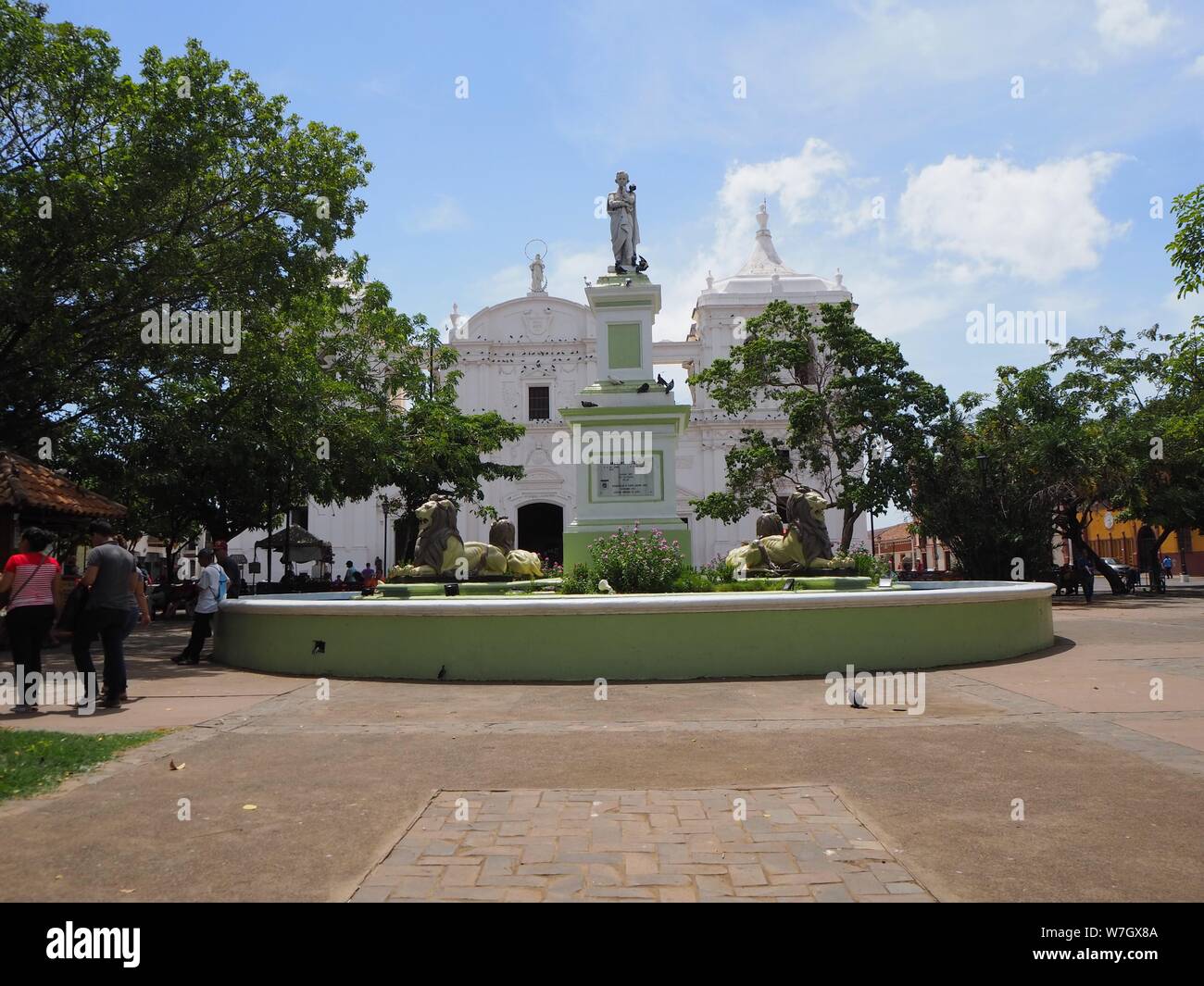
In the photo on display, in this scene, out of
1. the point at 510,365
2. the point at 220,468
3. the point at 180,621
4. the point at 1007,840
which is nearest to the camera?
the point at 1007,840

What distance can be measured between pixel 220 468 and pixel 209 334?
4270mm

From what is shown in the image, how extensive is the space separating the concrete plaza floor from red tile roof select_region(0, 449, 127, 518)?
22.7ft

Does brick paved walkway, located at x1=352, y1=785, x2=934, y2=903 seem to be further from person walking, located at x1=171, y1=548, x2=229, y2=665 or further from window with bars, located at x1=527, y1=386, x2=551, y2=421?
window with bars, located at x1=527, y1=386, x2=551, y2=421

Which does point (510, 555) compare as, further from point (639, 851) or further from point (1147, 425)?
point (1147, 425)

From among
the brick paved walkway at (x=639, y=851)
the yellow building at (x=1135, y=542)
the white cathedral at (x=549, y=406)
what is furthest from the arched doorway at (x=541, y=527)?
the brick paved walkway at (x=639, y=851)

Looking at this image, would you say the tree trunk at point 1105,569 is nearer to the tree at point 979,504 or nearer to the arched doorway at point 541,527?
the tree at point 979,504

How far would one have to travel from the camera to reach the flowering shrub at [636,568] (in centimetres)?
1130

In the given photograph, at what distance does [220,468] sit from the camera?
18109 millimetres

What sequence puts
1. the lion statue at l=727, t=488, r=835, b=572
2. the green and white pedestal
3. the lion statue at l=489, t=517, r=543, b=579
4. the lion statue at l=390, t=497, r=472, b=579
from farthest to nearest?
1. the green and white pedestal
2. the lion statue at l=489, t=517, r=543, b=579
3. the lion statue at l=727, t=488, r=835, b=572
4. the lion statue at l=390, t=497, r=472, b=579

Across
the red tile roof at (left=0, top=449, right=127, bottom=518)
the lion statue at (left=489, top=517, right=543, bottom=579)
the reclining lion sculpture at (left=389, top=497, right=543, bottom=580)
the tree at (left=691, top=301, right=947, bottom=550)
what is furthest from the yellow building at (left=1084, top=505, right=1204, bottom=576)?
the red tile roof at (left=0, top=449, right=127, bottom=518)

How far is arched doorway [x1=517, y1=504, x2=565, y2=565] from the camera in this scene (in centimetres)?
3644

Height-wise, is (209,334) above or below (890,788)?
above
